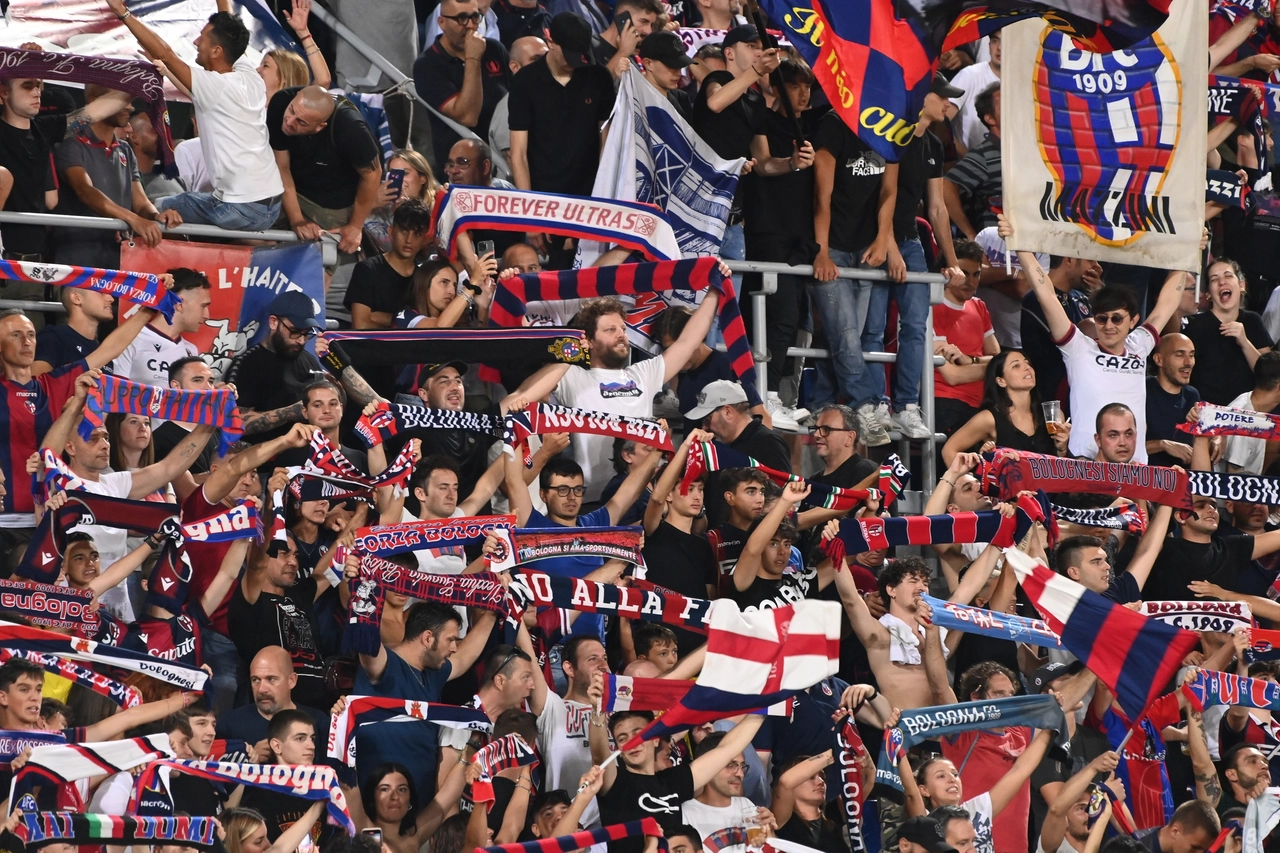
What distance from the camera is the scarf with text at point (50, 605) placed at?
937 cm

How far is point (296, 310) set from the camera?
11203 millimetres

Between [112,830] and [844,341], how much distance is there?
5336 millimetres

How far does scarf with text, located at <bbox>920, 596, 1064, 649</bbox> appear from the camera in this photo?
10.9 m

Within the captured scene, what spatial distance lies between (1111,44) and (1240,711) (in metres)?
3.46

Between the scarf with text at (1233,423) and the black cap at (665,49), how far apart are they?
10.9 feet

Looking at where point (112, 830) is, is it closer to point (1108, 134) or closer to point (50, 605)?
point (50, 605)

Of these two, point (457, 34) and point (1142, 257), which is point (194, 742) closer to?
point (457, 34)

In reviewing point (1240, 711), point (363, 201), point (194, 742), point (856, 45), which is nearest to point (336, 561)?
point (194, 742)

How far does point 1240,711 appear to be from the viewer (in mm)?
11859

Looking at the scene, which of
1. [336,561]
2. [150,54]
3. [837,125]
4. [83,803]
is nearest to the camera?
[83,803]

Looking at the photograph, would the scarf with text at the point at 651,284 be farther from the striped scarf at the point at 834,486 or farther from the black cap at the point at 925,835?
the black cap at the point at 925,835

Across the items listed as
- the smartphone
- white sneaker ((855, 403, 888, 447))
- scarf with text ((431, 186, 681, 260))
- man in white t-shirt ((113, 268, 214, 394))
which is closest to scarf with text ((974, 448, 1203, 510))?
white sneaker ((855, 403, 888, 447))

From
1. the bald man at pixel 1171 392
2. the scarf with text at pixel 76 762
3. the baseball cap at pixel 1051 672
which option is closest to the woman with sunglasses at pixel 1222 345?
the bald man at pixel 1171 392

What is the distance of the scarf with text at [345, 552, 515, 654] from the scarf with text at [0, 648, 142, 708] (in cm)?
100
